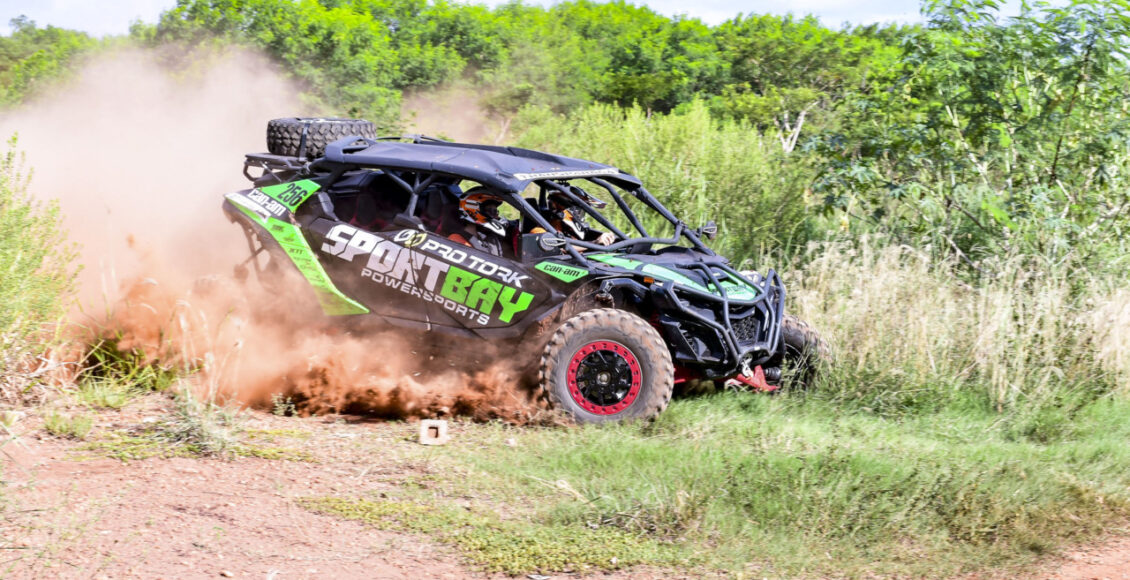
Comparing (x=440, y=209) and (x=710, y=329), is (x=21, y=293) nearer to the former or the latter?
(x=440, y=209)

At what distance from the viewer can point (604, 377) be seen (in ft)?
→ 24.3

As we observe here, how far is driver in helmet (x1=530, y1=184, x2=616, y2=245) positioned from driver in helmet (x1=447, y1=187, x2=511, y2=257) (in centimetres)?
28

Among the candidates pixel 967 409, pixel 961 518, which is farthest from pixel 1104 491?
pixel 967 409

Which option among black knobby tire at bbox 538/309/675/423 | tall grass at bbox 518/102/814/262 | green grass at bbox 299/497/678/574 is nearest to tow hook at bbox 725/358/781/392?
black knobby tire at bbox 538/309/675/423

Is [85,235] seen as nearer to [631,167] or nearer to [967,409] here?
[631,167]

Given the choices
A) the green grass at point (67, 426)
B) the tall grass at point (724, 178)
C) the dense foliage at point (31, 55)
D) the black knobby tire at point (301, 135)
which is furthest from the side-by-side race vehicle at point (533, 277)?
the dense foliage at point (31, 55)

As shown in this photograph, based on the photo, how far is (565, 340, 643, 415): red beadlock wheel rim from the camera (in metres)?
7.35

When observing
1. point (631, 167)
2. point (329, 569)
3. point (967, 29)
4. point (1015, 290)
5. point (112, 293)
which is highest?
point (967, 29)

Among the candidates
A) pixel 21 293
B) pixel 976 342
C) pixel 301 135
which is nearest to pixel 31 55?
pixel 301 135

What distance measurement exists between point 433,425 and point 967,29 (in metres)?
7.00

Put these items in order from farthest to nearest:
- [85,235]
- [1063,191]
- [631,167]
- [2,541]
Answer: [631,167] → [85,235] → [1063,191] → [2,541]

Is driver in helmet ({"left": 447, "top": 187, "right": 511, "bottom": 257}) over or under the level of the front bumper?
over

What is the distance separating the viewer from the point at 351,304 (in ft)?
26.4

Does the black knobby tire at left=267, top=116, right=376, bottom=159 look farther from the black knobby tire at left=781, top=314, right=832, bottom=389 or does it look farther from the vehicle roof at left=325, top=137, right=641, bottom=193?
the black knobby tire at left=781, top=314, right=832, bottom=389
